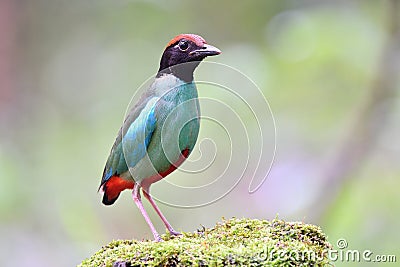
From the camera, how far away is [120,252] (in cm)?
401

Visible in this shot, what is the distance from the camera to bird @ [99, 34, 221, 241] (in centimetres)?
493

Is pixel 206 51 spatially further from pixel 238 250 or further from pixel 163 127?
pixel 238 250

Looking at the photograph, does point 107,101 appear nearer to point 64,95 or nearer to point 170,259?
point 64,95

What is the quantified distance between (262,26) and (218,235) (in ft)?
19.8

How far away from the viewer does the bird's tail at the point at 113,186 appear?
5225mm

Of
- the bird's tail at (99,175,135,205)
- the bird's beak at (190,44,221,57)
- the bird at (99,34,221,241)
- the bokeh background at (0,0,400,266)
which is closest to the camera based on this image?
the bird at (99,34,221,241)

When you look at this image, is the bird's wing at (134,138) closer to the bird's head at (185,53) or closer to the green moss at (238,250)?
the bird's head at (185,53)

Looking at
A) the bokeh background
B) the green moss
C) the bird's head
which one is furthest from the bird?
the bokeh background

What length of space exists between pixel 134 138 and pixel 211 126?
11.1ft

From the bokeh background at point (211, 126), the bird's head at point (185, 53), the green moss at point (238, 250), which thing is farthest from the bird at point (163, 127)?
the bokeh background at point (211, 126)

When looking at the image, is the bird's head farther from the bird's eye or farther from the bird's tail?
the bird's tail

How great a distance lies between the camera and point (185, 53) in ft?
17.0

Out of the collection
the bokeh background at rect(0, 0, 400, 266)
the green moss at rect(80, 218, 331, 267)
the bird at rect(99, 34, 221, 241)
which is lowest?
the green moss at rect(80, 218, 331, 267)

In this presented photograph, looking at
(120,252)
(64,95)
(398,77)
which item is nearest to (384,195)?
(398,77)
